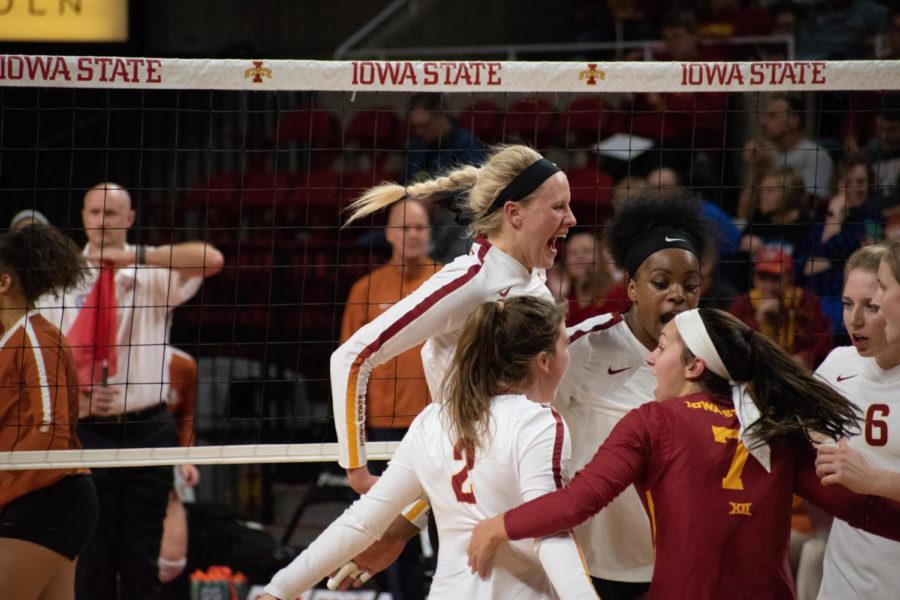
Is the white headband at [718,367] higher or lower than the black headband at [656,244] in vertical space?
lower

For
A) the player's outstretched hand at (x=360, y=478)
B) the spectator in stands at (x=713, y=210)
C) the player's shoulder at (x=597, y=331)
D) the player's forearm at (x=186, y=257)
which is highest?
the spectator in stands at (x=713, y=210)

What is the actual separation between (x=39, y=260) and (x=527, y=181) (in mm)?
2038

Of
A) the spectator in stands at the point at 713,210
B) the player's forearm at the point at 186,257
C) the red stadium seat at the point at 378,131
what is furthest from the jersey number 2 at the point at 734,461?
the red stadium seat at the point at 378,131

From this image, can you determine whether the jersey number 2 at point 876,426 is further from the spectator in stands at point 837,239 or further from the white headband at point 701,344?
the spectator in stands at point 837,239

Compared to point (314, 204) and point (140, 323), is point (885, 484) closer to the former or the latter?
point (140, 323)

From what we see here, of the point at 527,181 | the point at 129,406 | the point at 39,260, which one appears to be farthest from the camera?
the point at 129,406

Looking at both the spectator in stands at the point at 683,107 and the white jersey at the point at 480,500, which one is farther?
the spectator in stands at the point at 683,107

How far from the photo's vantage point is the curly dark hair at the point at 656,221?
427 cm

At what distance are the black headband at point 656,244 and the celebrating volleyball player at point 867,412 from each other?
555mm

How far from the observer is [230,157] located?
1138cm

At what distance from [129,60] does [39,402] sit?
1.32m

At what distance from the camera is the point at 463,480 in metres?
3.10

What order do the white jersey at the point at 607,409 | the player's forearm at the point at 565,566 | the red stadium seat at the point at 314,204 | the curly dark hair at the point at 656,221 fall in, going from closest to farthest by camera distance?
the player's forearm at the point at 565,566, the white jersey at the point at 607,409, the curly dark hair at the point at 656,221, the red stadium seat at the point at 314,204

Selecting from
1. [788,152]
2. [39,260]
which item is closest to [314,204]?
[788,152]
